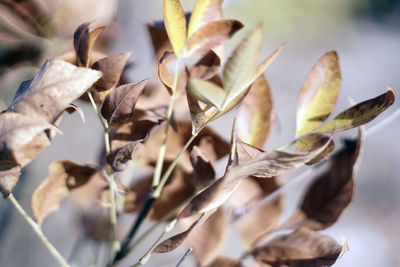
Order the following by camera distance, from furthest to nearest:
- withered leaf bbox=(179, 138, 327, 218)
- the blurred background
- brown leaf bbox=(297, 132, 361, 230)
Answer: the blurred background
brown leaf bbox=(297, 132, 361, 230)
withered leaf bbox=(179, 138, 327, 218)

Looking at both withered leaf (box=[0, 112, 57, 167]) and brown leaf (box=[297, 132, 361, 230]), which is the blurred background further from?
withered leaf (box=[0, 112, 57, 167])

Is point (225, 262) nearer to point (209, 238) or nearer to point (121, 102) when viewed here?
point (209, 238)

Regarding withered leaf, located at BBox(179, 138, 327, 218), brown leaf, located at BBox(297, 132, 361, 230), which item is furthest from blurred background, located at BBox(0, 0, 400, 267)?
withered leaf, located at BBox(179, 138, 327, 218)

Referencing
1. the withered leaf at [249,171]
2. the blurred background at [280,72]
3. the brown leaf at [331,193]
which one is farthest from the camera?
the blurred background at [280,72]

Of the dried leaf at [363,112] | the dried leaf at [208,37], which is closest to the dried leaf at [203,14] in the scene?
the dried leaf at [208,37]

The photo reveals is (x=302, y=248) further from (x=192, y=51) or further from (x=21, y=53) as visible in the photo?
(x=21, y=53)

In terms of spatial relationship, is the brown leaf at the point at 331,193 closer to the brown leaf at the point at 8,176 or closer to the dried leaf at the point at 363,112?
the dried leaf at the point at 363,112
